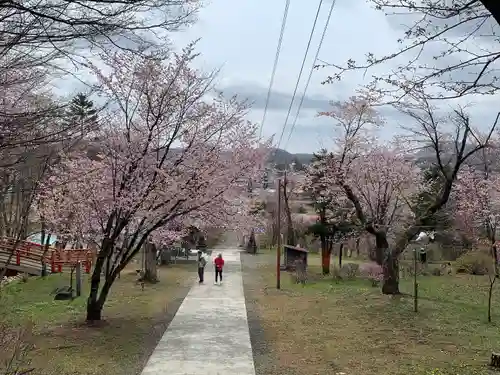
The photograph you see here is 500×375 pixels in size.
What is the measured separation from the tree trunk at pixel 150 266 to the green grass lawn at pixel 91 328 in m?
0.48

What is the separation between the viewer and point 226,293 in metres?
18.2

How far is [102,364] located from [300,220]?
122 ft

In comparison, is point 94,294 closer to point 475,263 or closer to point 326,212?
point 326,212

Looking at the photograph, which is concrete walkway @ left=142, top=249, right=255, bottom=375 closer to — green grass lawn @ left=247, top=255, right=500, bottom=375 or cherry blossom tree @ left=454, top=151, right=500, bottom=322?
green grass lawn @ left=247, top=255, right=500, bottom=375

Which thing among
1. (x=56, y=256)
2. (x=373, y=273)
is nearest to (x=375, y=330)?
(x=373, y=273)

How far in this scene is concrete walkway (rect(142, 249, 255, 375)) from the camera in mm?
8469

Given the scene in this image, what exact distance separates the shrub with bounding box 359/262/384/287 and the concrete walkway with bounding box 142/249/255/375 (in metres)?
5.76

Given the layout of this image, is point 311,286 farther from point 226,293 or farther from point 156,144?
point 156,144

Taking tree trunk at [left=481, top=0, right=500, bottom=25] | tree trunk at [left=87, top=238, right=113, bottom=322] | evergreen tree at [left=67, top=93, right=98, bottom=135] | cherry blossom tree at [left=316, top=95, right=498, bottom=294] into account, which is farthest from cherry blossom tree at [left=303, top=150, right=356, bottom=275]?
tree trunk at [left=481, top=0, right=500, bottom=25]

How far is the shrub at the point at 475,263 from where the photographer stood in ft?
81.5

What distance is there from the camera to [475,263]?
2520 centimetres

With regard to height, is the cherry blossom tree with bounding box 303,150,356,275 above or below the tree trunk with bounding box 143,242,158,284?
above

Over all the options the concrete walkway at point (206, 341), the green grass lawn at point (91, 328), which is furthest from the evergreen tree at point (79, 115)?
the concrete walkway at point (206, 341)

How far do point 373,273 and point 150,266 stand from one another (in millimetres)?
9044
